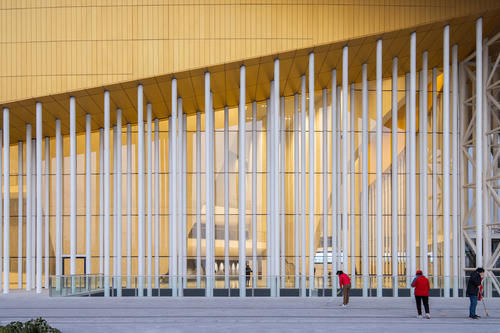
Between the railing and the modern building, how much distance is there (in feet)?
3.33

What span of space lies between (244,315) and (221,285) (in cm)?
674

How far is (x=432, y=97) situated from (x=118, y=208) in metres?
14.7

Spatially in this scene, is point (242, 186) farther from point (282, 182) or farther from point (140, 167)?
point (282, 182)

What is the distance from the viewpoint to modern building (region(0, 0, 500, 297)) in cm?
2731

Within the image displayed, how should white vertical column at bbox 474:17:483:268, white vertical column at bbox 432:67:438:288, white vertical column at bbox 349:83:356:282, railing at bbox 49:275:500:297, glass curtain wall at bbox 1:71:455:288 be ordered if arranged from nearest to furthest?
railing at bbox 49:275:500:297
white vertical column at bbox 474:17:483:268
white vertical column at bbox 432:67:438:288
white vertical column at bbox 349:83:356:282
glass curtain wall at bbox 1:71:455:288

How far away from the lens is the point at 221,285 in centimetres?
2509

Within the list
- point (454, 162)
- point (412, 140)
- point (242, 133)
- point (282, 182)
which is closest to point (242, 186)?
point (242, 133)

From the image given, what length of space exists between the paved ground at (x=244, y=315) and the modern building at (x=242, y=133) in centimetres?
400

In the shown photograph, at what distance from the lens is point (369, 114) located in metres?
31.7

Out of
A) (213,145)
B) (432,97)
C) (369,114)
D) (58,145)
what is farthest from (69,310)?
(432,97)

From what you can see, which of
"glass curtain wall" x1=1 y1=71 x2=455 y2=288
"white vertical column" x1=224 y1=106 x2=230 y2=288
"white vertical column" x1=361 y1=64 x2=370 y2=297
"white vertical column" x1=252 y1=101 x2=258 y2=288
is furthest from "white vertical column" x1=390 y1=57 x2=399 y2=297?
"white vertical column" x1=224 y1=106 x2=230 y2=288

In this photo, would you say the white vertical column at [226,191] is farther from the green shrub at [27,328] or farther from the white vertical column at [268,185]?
the green shrub at [27,328]

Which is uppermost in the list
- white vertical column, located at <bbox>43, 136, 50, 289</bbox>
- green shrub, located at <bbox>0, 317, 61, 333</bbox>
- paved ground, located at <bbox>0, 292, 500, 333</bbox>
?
white vertical column, located at <bbox>43, 136, 50, 289</bbox>

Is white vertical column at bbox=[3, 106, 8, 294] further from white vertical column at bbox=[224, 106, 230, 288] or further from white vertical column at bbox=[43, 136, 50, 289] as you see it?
white vertical column at bbox=[224, 106, 230, 288]
